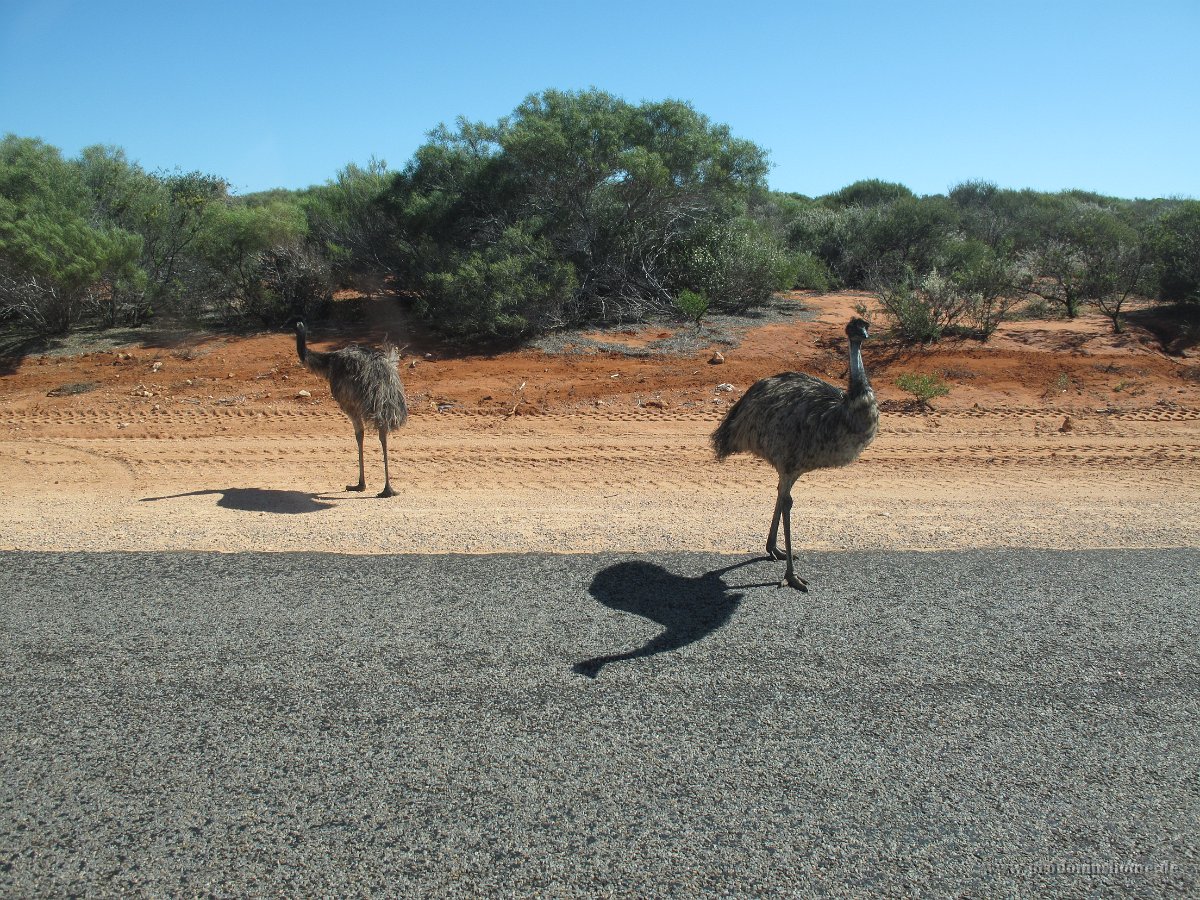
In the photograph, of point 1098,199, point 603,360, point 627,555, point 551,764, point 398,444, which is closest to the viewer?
point 551,764

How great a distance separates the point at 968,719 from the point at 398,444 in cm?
862

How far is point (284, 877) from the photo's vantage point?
3062 millimetres

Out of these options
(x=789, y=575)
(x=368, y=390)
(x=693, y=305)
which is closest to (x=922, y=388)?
(x=693, y=305)

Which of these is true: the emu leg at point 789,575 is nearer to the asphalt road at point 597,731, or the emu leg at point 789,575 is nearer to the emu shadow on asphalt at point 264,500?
the asphalt road at point 597,731

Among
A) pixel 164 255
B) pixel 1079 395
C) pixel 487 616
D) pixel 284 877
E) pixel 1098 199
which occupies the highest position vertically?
pixel 1098 199

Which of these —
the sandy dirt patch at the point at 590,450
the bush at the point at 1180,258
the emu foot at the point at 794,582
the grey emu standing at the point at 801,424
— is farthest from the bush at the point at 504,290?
the bush at the point at 1180,258

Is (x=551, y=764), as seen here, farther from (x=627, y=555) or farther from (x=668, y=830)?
(x=627, y=555)

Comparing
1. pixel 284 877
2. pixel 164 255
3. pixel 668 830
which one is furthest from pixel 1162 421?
pixel 164 255

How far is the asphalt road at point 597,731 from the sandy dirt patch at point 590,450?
1095 mm

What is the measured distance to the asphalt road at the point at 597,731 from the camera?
3139 millimetres

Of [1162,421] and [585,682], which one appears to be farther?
[1162,421]

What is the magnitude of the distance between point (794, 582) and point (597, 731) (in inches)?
85.3

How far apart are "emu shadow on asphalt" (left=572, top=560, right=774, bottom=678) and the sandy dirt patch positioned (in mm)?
646

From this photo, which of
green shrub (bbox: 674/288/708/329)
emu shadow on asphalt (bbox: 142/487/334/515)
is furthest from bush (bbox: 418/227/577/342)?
emu shadow on asphalt (bbox: 142/487/334/515)
